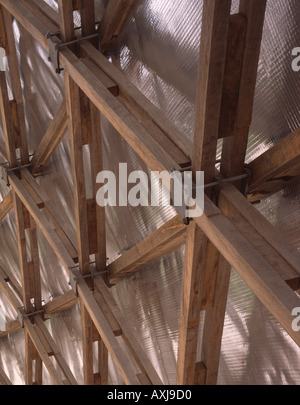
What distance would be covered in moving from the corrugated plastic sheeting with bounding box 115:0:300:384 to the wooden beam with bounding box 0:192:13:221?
4377 mm

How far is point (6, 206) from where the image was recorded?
10859 mm

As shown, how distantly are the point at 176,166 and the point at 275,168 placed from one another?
2.72ft

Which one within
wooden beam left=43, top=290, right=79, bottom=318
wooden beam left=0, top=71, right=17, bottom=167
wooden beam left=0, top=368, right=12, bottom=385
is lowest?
wooden beam left=43, top=290, right=79, bottom=318

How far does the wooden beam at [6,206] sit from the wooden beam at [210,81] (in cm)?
615

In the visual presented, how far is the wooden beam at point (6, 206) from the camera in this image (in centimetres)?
1062

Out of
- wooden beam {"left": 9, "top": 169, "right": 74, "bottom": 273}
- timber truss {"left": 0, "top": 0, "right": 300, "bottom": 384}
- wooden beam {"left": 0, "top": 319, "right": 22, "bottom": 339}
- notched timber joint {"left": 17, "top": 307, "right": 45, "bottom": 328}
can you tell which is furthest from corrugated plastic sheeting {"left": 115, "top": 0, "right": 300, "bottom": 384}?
wooden beam {"left": 0, "top": 319, "right": 22, "bottom": 339}

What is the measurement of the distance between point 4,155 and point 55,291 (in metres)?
2.59

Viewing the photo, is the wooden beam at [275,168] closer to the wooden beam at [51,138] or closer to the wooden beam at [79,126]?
the wooden beam at [79,126]

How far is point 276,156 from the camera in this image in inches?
190

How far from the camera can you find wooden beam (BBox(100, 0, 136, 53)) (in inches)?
253

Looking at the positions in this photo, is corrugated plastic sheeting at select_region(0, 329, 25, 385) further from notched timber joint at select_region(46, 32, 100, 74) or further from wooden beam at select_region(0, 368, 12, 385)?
notched timber joint at select_region(46, 32, 100, 74)
